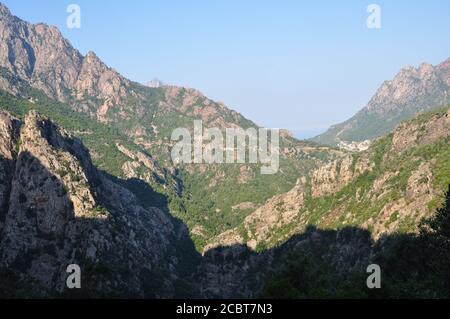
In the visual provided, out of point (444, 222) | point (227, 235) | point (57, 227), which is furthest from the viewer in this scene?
point (227, 235)

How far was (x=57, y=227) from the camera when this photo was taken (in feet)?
513

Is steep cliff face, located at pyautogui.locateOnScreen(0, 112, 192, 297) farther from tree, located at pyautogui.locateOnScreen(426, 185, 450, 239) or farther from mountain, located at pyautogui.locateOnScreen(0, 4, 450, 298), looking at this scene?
tree, located at pyautogui.locateOnScreen(426, 185, 450, 239)

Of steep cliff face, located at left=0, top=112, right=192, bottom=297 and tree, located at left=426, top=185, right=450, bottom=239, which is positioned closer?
tree, located at left=426, top=185, right=450, bottom=239

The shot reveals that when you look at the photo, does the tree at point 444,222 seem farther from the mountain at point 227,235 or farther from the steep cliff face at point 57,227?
the steep cliff face at point 57,227

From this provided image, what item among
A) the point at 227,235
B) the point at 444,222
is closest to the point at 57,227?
the point at 227,235

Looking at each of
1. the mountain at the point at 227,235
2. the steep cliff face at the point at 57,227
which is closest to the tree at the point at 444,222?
the mountain at the point at 227,235

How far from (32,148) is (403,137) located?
Result: 129 meters

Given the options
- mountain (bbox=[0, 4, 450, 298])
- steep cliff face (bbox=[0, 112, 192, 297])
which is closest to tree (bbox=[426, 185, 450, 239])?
mountain (bbox=[0, 4, 450, 298])

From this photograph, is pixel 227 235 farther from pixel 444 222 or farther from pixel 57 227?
pixel 444 222

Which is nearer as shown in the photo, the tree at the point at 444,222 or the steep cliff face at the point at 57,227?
the tree at the point at 444,222

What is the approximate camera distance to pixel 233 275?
177 m

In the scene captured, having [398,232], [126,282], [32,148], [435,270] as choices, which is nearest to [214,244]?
[126,282]

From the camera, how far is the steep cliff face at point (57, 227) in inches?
5635

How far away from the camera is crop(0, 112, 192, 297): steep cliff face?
14312 cm
